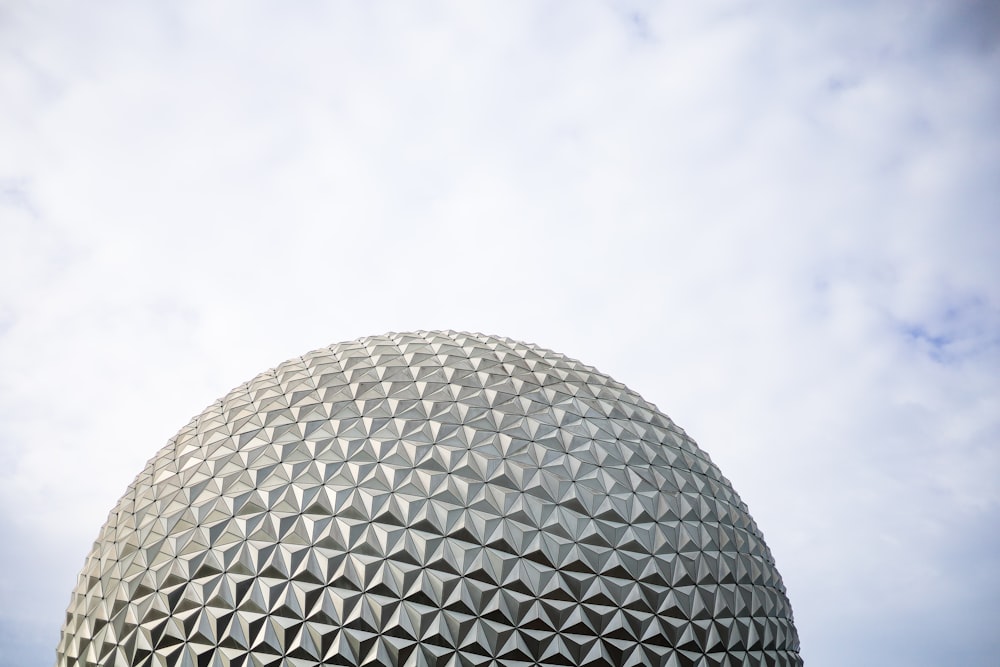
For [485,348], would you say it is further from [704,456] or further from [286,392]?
[704,456]

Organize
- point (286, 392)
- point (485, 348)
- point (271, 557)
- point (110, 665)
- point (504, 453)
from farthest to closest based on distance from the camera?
1. point (485, 348)
2. point (286, 392)
3. point (504, 453)
4. point (110, 665)
5. point (271, 557)

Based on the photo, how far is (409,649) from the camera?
11352 millimetres

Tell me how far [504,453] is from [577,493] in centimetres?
180

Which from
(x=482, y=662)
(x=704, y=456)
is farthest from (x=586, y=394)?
(x=482, y=662)

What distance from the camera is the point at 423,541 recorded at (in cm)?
1216

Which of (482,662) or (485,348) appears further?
(485,348)

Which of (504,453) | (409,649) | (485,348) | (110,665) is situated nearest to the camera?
(409,649)

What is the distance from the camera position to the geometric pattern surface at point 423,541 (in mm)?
11695

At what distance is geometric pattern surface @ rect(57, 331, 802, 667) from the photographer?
1170cm

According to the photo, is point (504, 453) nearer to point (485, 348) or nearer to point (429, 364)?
point (429, 364)

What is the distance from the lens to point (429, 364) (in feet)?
54.4

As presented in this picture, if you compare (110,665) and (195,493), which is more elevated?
(195,493)

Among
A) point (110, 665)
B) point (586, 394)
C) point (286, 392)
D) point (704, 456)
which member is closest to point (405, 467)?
point (286, 392)

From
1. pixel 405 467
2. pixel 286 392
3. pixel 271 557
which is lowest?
pixel 271 557
